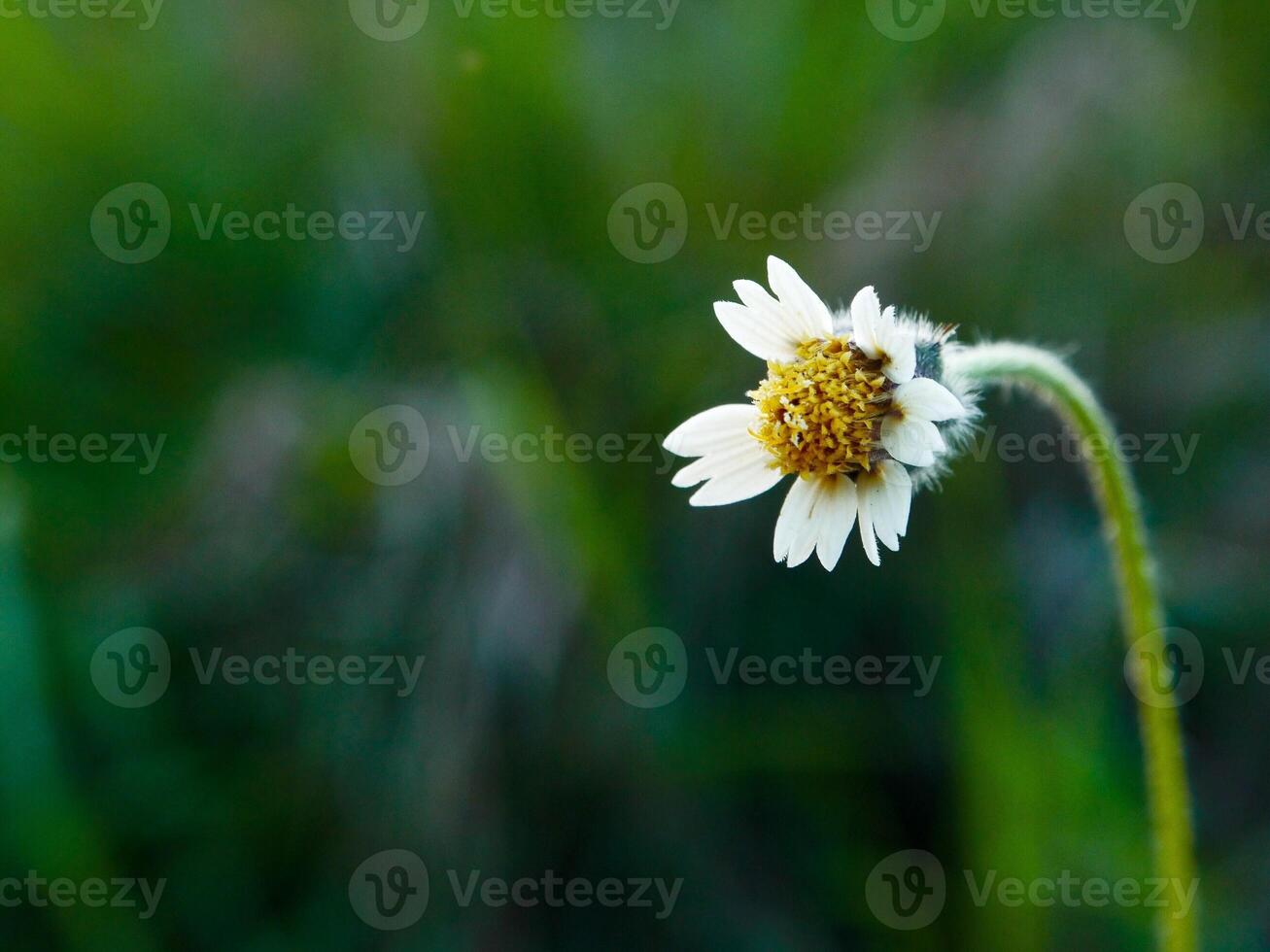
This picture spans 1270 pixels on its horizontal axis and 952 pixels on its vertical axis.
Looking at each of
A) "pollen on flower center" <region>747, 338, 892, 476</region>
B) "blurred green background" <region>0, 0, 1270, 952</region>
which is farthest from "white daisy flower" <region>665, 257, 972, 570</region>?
"blurred green background" <region>0, 0, 1270, 952</region>

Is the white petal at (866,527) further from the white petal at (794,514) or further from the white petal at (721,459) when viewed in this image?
the white petal at (721,459)

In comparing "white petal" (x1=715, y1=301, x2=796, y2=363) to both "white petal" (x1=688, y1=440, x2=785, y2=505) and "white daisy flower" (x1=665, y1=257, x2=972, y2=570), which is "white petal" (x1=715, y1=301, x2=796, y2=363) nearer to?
"white daisy flower" (x1=665, y1=257, x2=972, y2=570)

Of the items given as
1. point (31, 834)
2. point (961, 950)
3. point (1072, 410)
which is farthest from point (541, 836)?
point (1072, 410)

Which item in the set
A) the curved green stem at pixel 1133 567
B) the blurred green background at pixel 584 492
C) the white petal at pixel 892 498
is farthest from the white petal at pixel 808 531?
the blurred green background at pixel 584 492

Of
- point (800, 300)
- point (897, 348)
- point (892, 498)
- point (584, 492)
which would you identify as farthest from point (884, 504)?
point (584, 492)

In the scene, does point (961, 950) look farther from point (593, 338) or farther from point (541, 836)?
point (593, 338)

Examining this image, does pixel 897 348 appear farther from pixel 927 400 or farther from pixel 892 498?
pixel 892 498
